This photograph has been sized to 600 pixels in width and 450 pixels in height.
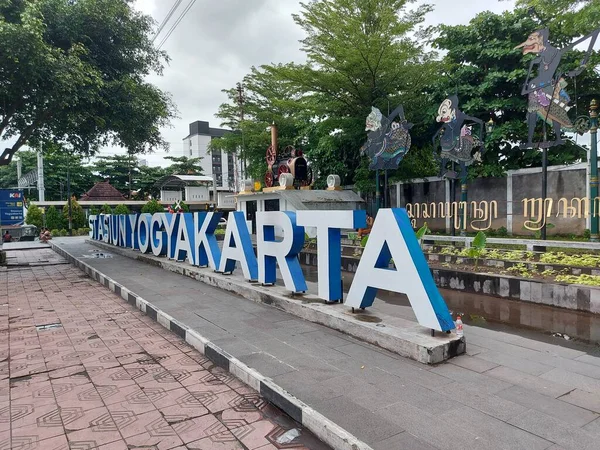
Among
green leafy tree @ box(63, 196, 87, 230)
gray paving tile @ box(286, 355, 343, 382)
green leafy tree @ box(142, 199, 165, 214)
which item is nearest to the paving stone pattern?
gray paving tile @ box(286, 355, 343, 382)

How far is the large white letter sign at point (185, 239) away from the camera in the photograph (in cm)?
952

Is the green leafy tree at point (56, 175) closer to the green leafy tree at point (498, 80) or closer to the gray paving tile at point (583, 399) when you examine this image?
the green leafy tree at point (498, 80)

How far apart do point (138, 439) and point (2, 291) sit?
786 cm

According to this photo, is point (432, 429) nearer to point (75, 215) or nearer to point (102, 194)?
point (75, 215)

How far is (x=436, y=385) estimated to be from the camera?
3.40 metres

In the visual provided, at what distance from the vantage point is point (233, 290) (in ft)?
24.2

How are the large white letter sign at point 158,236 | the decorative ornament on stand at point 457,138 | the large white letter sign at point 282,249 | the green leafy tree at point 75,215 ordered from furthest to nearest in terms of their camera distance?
the green leafy tree at point 75,215 → the large white letter sign at point 158,236 → the decorative ornament on stand at point 457,138 → the large white letter sign at point 282,249

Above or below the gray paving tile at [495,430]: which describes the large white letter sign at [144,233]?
above

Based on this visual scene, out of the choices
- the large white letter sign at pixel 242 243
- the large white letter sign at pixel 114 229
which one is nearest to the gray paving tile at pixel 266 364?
the large white letter sign at pixel 242 243

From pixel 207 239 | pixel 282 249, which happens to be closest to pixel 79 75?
pixel 207 239

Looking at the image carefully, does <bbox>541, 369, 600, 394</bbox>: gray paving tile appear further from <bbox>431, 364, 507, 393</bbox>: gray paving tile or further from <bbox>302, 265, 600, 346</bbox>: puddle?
<bbox>302, 265, 600, 346</bbox>: puddle

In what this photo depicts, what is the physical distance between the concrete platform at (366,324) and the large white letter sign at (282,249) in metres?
0.22

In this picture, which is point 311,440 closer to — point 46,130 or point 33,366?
point 33,366

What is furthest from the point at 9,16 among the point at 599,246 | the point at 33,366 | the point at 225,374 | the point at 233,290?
the point at 599,246
